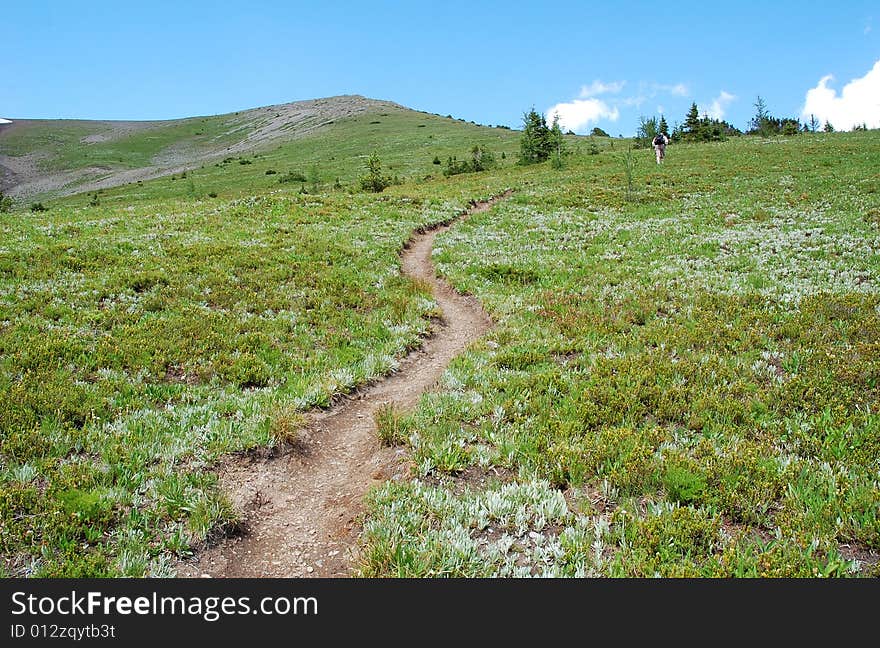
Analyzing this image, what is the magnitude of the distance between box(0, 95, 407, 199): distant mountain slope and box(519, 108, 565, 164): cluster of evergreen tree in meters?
61.6

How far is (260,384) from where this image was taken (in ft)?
33.6

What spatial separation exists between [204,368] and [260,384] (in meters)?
1.23

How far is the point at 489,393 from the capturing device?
938cm

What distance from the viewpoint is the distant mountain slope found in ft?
291

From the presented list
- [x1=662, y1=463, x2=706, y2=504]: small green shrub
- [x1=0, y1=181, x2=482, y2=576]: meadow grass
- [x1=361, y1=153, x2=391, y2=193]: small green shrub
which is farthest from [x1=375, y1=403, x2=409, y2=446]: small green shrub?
[x1=361, y1=153, x2=391, y2=193]: small green shrub

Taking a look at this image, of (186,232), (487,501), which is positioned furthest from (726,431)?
(186,232)

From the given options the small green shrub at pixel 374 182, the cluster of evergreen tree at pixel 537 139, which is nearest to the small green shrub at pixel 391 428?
the small green shrub at pixel 374 182

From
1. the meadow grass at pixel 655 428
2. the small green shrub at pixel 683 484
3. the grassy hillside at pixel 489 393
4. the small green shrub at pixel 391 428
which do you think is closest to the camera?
the meadow grass at pixel 655 428

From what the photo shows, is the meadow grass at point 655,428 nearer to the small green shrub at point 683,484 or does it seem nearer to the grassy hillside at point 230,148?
the small green shrub at point 683,484

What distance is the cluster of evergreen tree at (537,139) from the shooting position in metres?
59.5

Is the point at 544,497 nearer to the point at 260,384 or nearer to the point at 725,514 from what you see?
the point at 725,514

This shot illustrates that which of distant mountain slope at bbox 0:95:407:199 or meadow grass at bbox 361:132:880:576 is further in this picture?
distant mountain slope at bbox 0:95:407:199

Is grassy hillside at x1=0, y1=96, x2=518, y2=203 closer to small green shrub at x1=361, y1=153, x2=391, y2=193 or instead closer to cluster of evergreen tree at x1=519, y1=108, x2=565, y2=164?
small green shrub at x1=361, y1=153, x2=391, y2=193

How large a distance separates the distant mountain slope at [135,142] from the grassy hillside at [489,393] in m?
81.0
